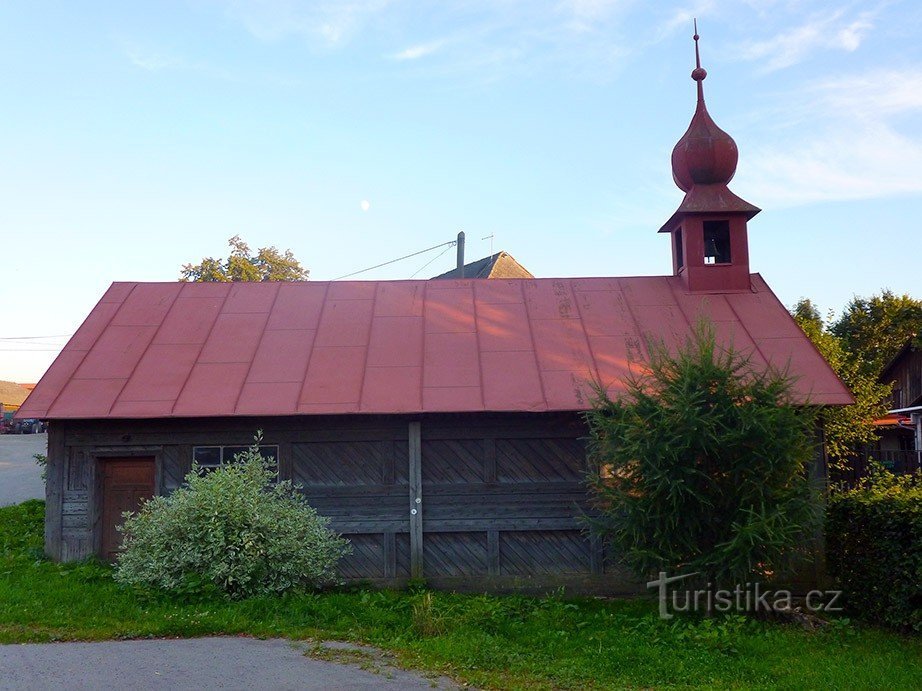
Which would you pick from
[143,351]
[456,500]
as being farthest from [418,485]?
[143,351]

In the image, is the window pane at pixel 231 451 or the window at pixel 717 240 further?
the window at pixel 717 240

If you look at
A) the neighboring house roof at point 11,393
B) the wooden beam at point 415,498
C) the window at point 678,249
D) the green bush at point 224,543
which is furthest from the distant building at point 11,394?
the wooden beam at point 415,498

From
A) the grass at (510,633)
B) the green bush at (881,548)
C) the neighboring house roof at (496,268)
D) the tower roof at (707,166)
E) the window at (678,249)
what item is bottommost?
the grass at (510,633)

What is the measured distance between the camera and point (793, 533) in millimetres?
9328

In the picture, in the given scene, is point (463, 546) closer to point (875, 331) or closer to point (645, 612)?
point (645, 612)

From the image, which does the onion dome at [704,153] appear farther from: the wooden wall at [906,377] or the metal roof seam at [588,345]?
the wooden wall at [906,377]

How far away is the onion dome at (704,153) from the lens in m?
15.1

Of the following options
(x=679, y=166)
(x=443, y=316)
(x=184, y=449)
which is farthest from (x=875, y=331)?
(x=184, y=449)

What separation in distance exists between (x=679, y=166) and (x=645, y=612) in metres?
8.71

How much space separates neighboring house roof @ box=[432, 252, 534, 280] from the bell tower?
17398 millimetres

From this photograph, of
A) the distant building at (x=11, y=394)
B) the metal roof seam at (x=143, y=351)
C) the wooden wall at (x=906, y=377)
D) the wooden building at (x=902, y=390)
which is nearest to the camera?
the metal roof seam at (x=143, y=351)

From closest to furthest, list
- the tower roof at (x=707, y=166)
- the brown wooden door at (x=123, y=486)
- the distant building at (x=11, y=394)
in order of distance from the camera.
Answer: the brown wooden door at (x=123, y=486) < the tower roof at (x=707, y=166) < the distant building at (x=11, y=394)

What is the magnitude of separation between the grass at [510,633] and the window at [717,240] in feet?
23.5

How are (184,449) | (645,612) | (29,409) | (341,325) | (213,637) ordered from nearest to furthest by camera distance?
(213,637) < (645,612) < (29,409) < (184,449) < (341,325)
